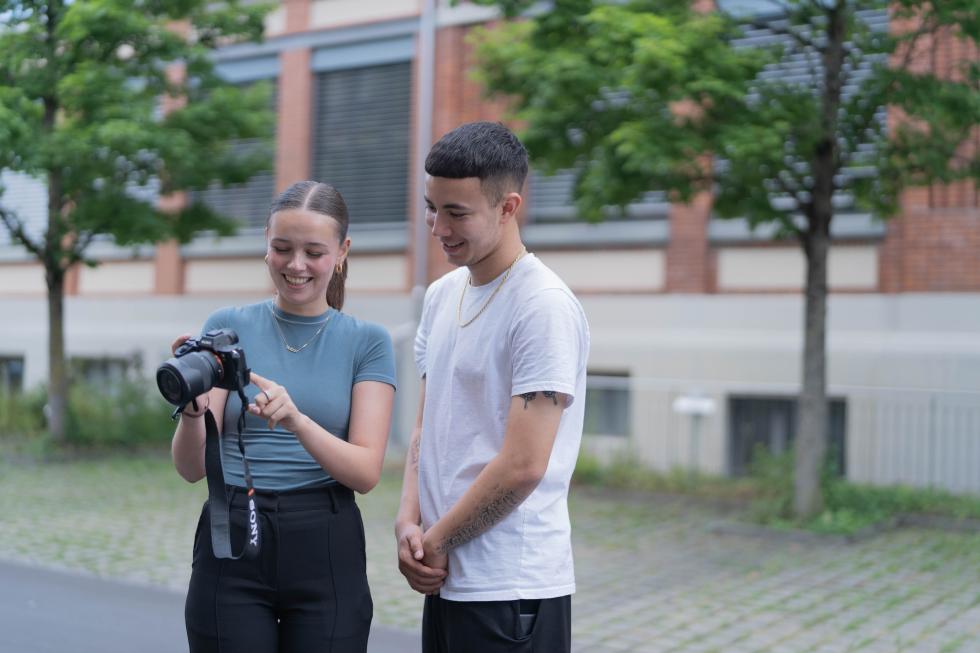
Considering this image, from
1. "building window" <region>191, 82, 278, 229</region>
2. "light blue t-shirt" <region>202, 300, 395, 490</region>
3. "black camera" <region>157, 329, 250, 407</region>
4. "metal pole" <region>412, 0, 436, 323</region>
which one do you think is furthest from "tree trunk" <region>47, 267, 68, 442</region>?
"black camera" <region>157, 329, 250, 407</region>

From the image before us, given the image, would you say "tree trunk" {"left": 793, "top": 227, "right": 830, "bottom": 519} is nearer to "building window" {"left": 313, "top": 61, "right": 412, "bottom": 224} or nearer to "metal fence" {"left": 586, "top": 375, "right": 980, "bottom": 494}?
"metal fence" {"left": 586, "top": 375, "right": 980, "bottom": 494}

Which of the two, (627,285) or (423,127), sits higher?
(423,127)

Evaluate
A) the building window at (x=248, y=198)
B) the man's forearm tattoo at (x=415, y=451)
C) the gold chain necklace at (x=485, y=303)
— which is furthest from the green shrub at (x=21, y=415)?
the gold chain necklace at (x=485, y=303)

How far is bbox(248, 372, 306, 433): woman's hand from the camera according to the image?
8.14 feet

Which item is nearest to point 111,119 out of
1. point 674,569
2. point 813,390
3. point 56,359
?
point 56,359

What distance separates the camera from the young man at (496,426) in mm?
2430

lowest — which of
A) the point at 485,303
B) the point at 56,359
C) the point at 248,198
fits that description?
the point at 56,359

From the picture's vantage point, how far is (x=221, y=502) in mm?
2656

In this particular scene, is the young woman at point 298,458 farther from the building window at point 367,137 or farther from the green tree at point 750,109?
the building window at point 367,137

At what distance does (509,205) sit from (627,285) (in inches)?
461

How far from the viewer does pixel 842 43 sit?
30.9 feet

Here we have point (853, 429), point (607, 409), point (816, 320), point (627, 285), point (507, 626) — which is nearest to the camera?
point (507, 626)

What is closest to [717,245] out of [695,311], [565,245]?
[695,311]

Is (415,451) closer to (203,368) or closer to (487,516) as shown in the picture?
(487,516)
